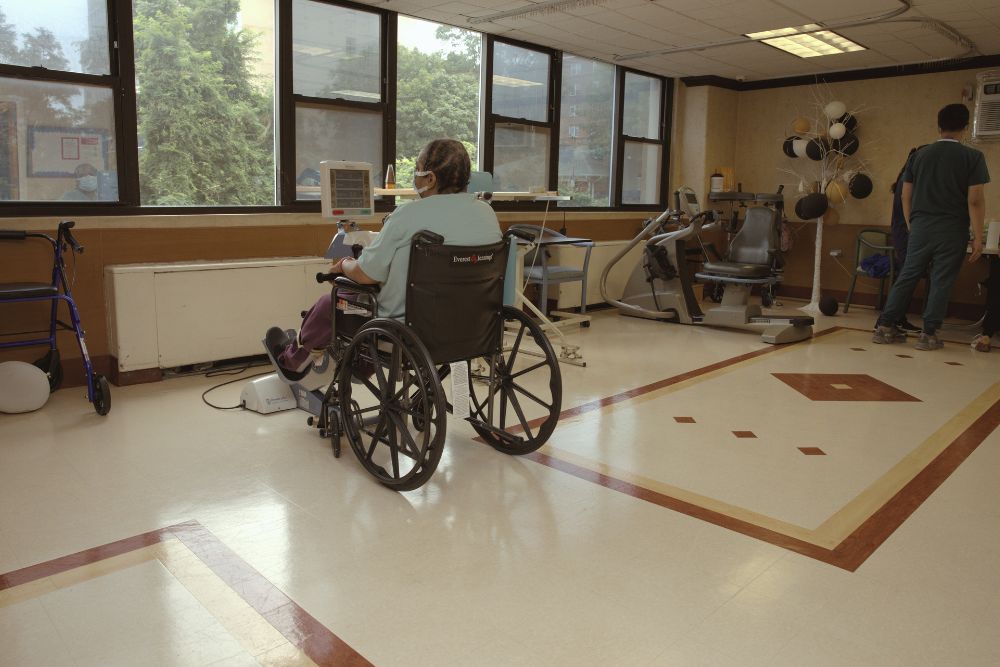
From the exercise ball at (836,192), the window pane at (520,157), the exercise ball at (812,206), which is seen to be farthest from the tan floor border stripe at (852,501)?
the exercise ball at (836,192)

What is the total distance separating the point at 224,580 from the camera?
89.9 inches

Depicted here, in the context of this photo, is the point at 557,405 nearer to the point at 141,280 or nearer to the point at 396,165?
the point at 141,280

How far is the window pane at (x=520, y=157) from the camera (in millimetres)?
6852

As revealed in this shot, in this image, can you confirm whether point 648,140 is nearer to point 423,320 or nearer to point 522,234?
point 522,234

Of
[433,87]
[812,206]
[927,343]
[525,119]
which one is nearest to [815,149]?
[812,206]

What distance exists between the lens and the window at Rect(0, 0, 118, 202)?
4109 mm

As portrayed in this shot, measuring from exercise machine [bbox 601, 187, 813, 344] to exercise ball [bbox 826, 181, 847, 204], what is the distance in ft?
5.16

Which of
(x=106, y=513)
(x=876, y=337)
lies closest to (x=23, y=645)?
(x=106, y=513)

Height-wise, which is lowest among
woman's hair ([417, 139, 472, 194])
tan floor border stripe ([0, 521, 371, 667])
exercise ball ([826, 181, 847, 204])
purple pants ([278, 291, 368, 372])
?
tan floor border stripe ([0, 521, 371, 667])

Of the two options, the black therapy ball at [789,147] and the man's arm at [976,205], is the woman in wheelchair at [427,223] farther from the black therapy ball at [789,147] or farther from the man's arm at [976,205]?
the black therapy ball at [789,147]

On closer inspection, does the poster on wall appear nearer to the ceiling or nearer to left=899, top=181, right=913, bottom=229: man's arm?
the ceiling

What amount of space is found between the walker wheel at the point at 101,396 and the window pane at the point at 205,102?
4.42 ft

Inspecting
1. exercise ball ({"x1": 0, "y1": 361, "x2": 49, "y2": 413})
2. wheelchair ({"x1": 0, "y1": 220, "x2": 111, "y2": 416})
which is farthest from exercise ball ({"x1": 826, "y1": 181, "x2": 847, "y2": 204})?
exercise ball ({"x1": 0, "y1": 361, "x2": 49, "y2": 413})

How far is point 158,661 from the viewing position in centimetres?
189
